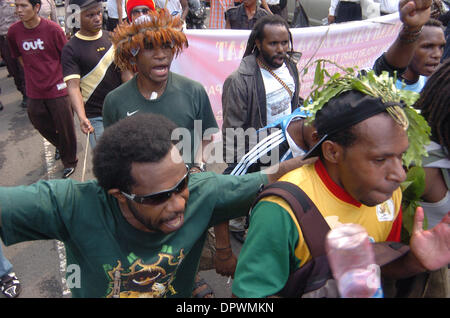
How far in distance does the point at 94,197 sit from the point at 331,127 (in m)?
1.06

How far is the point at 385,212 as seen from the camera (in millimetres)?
1735

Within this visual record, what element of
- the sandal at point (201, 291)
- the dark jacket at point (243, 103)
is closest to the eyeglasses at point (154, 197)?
the sandal at point (201, 291)

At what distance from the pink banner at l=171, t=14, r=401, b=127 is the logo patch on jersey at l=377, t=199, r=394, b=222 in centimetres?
303

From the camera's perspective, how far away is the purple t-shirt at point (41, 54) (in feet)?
15.7

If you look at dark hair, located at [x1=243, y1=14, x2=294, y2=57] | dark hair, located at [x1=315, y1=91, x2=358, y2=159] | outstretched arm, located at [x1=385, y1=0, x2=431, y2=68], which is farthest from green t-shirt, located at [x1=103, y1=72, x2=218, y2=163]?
dark hair, located at [x1=315, y1=91, x2=358, y2=159]

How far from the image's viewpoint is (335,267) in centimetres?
120

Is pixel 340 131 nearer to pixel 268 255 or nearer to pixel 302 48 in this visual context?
pixel 268 255

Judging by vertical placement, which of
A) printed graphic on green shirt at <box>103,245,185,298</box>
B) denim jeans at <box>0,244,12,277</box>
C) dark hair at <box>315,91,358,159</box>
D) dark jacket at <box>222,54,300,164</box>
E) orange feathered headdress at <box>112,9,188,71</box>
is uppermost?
orange feathered headdress at <box>112,9,188,71</box>

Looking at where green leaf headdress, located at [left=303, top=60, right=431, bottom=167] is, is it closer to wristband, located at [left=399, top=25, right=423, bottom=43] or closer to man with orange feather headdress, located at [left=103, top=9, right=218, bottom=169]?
wristband, located at [left=399, top=25, right=423, bottom=43]

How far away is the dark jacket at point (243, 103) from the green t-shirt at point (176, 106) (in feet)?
0.95

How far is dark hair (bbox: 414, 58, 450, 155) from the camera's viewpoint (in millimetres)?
1883

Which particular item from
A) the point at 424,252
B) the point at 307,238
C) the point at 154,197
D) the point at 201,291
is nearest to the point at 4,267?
the point at 201,291

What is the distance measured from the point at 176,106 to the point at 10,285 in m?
2.13

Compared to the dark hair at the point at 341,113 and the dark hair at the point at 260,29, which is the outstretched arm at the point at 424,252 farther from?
the dark hair at the point at 260,29
